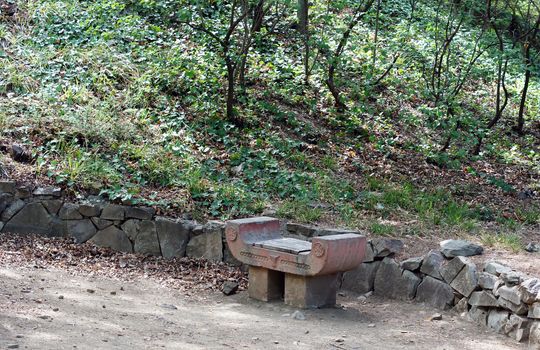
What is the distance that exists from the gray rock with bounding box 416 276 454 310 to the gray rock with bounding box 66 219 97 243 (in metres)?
3.52

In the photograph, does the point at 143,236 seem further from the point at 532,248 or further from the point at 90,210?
the point at 532,248

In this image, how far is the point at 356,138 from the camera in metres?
11.0

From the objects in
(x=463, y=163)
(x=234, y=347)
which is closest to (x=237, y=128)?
(x=463, y=163)

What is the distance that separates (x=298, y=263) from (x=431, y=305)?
4.37 ft

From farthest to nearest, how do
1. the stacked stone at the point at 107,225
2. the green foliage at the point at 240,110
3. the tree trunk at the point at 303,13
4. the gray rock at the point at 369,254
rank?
the tree trunk at the point at 303,13 → the green foliage at the point at 240,110 → the stacked stone at the point at 107,225 → the gray rock at the point at 369,254

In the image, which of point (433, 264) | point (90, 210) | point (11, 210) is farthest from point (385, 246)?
point (11, 210)

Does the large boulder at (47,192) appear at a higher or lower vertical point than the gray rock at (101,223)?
higher

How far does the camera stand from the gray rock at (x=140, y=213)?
8.20 m

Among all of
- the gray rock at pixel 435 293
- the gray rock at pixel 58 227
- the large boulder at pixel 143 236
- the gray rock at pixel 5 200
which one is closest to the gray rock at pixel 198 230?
the large boulder at pixel 143 236

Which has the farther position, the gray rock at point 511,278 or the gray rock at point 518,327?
the gray rock at point 511,278

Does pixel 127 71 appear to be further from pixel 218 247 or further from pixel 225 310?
pixel 225 310

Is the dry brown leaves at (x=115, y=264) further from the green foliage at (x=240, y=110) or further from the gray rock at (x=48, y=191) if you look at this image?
the green foliage at (x=240, y=110)

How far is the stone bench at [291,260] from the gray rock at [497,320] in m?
1.20

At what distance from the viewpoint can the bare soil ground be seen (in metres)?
5.65
